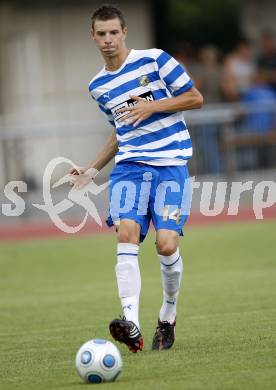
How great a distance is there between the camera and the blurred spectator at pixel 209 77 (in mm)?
20500

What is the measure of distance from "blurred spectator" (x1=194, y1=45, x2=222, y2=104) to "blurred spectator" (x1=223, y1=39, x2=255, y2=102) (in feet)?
0.56

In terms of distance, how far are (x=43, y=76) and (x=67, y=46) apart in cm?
79

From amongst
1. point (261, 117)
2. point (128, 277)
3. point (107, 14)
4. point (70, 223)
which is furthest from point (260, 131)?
point (128, 277)

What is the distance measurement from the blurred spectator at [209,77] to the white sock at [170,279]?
41.9 ft

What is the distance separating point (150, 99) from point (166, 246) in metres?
1.07

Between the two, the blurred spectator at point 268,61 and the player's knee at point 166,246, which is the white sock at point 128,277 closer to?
the player's knee at point 166,246

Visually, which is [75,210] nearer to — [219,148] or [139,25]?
[219,148]

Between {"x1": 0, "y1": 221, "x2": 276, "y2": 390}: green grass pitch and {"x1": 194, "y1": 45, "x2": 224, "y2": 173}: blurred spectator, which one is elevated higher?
{"x1": 0, "y1": 221, "x2": 276, "y2": 390}: green grass pitch

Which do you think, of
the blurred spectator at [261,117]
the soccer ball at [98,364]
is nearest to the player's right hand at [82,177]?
the soccer ball at [98,364]

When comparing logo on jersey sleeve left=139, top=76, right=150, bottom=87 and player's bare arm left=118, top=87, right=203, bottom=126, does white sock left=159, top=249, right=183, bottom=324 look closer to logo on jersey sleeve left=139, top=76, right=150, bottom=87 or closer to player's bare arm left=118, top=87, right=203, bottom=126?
player's bare arm left=118, top=87, right=203, bottom=126

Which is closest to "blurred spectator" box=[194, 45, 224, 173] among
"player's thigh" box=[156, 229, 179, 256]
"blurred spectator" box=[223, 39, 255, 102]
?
"blurred spectator" box=[223, 39, 255, 102]

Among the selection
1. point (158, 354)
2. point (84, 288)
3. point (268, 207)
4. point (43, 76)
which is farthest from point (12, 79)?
point (158, 354)

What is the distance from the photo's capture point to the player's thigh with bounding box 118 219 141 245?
7.71 meters

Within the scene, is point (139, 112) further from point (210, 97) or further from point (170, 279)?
point (210, 97)
